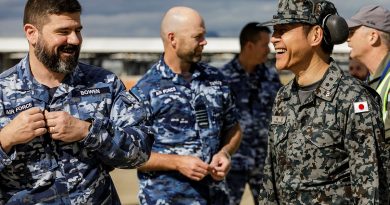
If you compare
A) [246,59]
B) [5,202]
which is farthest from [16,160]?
[246,59]

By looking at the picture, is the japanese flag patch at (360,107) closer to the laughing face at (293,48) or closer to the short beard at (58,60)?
the laughing face at (293,48)

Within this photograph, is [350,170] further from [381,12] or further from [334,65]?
[381,12]

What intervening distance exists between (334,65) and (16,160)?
5.48ft

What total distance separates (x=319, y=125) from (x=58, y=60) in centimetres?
132

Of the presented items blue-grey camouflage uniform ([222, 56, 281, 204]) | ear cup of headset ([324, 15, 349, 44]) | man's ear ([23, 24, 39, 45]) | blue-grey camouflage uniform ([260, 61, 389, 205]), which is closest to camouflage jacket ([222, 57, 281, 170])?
blue-grey camouflage uniform ([222, 56, 281, 204])

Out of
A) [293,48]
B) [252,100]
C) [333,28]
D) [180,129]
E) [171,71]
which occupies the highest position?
[333,28]

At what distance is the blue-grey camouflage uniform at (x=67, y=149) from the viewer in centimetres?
370

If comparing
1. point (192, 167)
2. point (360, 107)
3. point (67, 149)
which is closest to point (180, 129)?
point (192, 167)

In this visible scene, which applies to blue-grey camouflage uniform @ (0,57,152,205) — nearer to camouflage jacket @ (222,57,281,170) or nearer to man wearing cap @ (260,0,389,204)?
man wearing cap @ (260,0,389,204)

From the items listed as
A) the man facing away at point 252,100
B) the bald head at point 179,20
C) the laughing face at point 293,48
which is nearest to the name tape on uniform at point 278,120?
the laughing face at point 293,48

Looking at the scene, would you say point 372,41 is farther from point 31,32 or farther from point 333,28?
point 31,32

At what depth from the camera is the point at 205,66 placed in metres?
5.91

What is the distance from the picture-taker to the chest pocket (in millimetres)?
3793

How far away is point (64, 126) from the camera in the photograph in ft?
11.3
